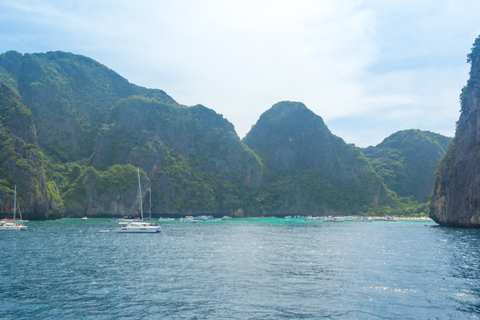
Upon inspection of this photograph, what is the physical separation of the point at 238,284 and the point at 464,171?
9505cm

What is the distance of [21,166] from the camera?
13400 centimetres

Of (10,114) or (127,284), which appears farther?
(10,114)

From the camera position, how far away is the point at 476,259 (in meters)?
47.6

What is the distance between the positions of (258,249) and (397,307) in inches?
1364

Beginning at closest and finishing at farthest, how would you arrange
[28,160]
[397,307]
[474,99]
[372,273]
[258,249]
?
1. [397,307]
2. [372,273]
3. [258,249]
4. [474,99]
5. [28,160]

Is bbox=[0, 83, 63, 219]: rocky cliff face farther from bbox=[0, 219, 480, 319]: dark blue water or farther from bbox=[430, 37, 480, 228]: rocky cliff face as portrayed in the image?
bbox=[430, 37, 480, 228]: rocky cliff face

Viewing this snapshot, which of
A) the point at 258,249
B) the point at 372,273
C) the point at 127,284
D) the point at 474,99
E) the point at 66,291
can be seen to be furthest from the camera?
the point at 474,99

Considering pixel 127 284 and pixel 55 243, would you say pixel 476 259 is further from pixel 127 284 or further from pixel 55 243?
pixel 55 243

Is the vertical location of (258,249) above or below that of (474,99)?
below

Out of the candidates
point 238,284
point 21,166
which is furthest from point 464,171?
point 21,166

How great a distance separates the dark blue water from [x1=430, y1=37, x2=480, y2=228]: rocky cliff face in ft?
167

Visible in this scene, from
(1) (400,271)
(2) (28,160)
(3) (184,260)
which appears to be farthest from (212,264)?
(2) (28,160)

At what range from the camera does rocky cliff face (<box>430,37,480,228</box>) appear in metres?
99.6

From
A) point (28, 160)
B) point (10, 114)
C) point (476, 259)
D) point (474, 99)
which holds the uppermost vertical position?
point (10, 114)
